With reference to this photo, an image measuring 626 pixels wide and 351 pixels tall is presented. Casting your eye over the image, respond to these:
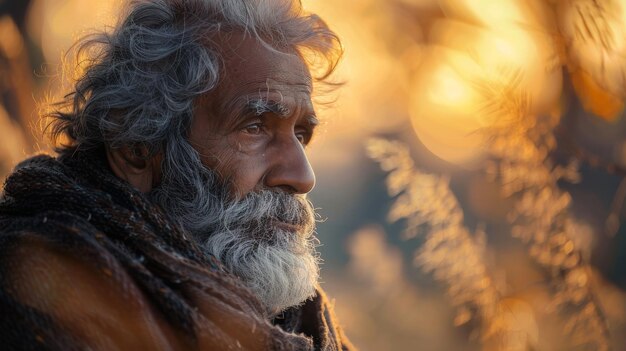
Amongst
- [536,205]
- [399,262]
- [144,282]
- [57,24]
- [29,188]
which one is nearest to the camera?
[144,282]

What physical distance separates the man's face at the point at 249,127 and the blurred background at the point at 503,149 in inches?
18.2

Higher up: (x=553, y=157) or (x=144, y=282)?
(x=144, y=282)

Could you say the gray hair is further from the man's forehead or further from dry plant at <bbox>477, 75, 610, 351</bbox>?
dry plant at <bbox>477, 75, 610, 351</bbox>

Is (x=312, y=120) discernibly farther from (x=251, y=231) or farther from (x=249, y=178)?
(x=251, y=231)

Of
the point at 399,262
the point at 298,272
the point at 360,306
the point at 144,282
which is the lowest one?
the point at 360,306

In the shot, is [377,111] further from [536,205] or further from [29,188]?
[29,188]

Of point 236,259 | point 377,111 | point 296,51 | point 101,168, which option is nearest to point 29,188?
point 101,168

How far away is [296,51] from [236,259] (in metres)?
0.83

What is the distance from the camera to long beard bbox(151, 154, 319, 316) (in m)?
2.64

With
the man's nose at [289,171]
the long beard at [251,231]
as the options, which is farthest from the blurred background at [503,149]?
the long beard at [251,231]

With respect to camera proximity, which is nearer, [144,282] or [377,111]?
[144,282]

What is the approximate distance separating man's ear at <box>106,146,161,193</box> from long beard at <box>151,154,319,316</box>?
0.14ft

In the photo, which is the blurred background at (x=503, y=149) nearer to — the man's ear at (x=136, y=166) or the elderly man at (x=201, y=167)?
the elderly man at (x=201, y=167)

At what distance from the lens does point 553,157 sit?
3.10 metres
